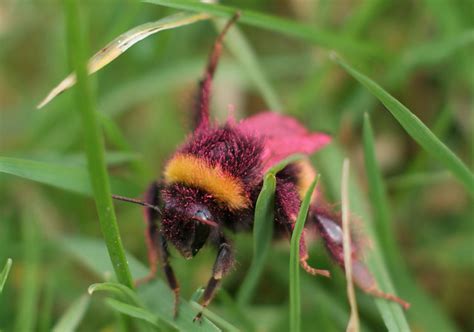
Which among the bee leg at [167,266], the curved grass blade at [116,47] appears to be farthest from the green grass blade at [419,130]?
the bee leg at [167,266]

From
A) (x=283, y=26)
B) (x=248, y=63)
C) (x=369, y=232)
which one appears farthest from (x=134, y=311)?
(x=248, y=63)

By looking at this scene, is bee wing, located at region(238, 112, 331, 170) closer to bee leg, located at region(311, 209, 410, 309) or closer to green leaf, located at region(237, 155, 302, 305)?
green leaf, located at region(237, 155, 302, 305)

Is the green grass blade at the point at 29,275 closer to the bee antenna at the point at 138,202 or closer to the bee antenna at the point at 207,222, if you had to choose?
the bee antenna at the point at 138,202

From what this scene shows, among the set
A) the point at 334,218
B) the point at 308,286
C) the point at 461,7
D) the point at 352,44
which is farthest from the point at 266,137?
the point at 461,7

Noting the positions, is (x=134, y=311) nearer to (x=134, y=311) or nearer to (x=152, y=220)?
(x=134, y=311)

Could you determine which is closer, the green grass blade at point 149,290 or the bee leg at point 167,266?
the green grass blade at point 149,290

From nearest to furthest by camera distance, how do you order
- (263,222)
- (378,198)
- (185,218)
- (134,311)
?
(134,311) < (185,218) < (263,222) < (378,198)

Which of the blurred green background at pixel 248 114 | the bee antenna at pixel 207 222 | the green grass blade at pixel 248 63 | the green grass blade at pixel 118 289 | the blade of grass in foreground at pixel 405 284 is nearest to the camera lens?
the green grass blade at pixel 118 289
